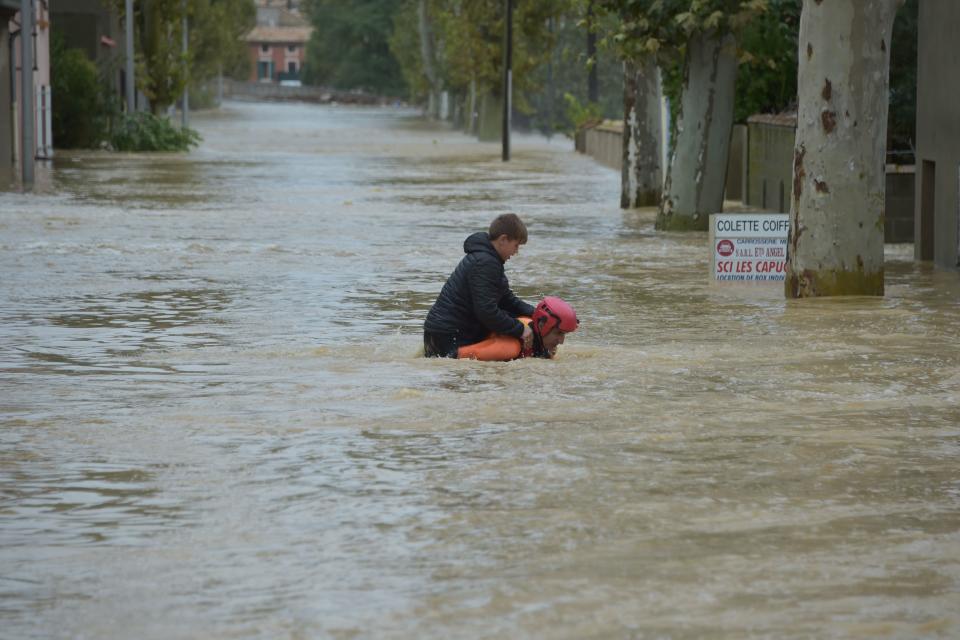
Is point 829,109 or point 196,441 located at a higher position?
point 829,109

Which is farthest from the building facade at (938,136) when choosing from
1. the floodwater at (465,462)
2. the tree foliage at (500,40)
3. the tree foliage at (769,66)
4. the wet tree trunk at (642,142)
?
the tree foliage at (500,40)

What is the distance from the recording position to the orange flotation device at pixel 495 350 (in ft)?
41.3

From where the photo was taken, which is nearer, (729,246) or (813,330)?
(813,330)

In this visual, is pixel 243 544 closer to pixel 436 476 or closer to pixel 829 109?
pixel 436 476

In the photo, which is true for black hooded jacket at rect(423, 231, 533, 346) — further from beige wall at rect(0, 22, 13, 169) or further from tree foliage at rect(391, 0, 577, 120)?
tree foliage at rect(391, 0, 577, 120)

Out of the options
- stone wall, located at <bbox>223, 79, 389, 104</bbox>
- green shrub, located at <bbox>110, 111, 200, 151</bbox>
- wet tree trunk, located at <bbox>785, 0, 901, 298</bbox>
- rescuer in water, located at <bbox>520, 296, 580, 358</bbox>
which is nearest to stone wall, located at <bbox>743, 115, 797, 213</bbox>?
wet tree trunk, located at <bbox>785, 0, 901, 298</bbox>

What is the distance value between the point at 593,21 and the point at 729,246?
38.0ft

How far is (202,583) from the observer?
274 inches

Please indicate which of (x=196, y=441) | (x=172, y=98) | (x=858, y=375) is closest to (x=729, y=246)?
(x=858, y=375)

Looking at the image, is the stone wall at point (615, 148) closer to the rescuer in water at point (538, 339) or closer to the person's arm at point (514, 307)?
the person's arm at point (514, 307)

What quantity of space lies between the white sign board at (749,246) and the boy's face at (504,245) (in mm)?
5833

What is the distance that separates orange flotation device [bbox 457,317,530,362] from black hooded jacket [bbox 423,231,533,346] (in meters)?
0.07

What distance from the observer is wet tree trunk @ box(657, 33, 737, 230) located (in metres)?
25.7

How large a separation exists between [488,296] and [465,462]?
130 inches
